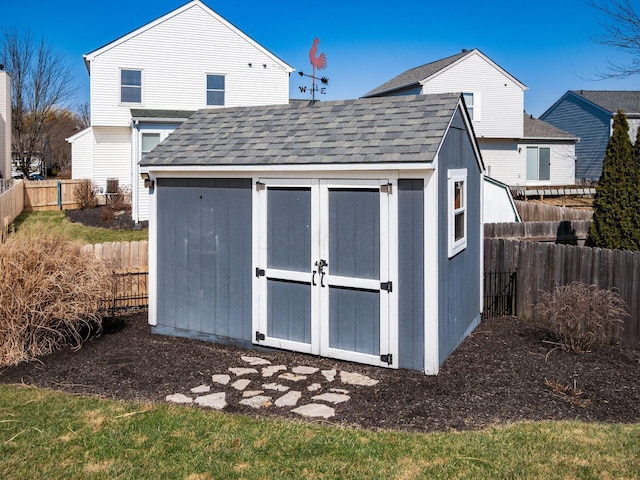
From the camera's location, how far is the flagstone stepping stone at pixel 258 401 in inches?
245

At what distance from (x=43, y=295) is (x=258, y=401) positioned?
10.7ft

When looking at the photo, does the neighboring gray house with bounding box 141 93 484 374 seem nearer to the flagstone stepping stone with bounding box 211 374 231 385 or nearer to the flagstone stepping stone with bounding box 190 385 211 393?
the flagstone stepping stone with bounding box 211 374 231 385

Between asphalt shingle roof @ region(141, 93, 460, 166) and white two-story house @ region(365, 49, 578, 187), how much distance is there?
69.0 feet

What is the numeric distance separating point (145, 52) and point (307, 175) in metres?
21.2

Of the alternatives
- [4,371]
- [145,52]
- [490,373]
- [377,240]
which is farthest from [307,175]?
[145,52]

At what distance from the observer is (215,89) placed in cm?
2753

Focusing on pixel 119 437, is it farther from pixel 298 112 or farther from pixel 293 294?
pixel 298 112

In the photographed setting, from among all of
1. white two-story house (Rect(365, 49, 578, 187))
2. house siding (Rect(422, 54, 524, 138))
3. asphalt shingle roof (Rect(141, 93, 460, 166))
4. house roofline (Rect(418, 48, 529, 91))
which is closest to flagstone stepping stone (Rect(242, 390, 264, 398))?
asphalt shingle roof (Rect(141, 93, 460, 166))

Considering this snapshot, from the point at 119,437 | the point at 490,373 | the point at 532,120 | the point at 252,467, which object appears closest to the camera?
the point at 252,467

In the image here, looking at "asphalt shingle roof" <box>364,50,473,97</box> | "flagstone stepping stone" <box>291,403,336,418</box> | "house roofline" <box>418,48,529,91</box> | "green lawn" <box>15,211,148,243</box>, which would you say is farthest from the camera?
"asphalt shingle roof" <box>364,50,473,97</box>

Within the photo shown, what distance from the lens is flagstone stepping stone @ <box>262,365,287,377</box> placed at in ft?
23.7

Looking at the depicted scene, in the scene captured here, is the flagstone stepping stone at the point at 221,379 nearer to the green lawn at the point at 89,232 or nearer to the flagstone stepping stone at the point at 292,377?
the flagstone stepping stone at the point at 292,377

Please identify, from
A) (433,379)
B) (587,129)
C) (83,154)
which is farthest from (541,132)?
(433,379)

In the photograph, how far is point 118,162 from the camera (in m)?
27.3
